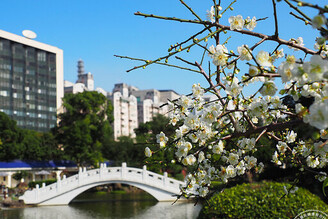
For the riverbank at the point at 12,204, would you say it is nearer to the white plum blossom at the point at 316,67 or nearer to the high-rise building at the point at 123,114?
the white plum blossom at the point at 316,67

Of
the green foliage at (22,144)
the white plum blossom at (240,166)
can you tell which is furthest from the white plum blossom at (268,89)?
the green foliage at (22,144)

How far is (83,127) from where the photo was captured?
111ft

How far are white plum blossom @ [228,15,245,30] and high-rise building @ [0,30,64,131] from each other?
51994 mm

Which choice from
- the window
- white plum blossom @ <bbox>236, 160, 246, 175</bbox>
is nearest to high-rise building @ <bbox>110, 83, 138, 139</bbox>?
the window

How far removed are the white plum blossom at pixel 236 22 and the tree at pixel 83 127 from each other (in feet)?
103

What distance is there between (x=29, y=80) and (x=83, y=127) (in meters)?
24.1

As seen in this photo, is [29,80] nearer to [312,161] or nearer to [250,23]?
[312,161]

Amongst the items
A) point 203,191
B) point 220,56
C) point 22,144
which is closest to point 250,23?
point 220,56

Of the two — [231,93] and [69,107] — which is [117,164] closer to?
[69,107]

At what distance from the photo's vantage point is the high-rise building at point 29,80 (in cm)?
5166

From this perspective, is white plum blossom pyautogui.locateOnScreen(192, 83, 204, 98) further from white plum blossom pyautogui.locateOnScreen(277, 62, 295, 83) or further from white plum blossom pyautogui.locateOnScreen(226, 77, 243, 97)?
white plum blossom pyautogui.locateOnScreen(277, 62, 295, 83)

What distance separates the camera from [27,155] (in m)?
38.1

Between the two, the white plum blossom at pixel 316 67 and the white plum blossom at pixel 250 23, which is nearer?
the white plum blossom at pixel 316 67

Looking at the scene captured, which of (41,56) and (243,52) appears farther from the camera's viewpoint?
(41,56)
